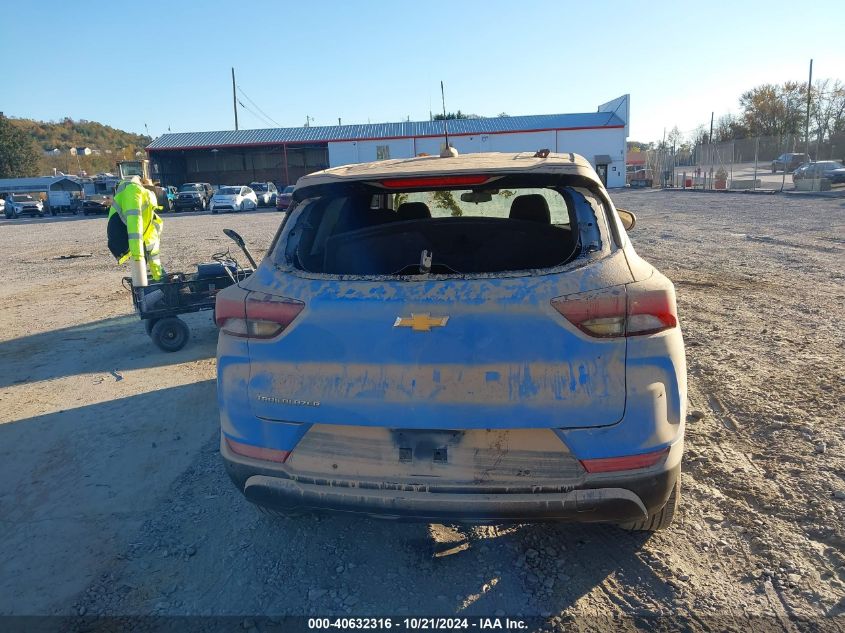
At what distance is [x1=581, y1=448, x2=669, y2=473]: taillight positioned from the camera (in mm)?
2301

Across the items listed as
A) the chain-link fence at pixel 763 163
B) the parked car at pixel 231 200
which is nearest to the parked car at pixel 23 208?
the parked car at pixel 231 200

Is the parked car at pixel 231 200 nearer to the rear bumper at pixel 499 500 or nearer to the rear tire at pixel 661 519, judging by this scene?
the rear bumper at pixel 499 500

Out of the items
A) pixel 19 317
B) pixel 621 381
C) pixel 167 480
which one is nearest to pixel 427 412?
pixel 621 381

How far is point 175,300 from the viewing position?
654cm

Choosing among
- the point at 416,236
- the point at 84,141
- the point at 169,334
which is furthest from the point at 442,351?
the point at 84,141

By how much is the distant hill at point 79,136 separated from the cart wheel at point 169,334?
5022 inches

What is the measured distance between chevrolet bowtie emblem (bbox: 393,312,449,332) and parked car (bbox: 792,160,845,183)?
108 ft

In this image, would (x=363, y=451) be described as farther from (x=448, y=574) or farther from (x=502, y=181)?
(x=502, y=181)

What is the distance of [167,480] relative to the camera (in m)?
3.82

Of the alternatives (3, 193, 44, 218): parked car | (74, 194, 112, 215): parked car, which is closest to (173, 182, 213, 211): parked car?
(74, 194, 112, 215): parked car

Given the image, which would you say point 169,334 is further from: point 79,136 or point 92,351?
point 79,136

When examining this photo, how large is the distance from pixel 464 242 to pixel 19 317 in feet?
25.5

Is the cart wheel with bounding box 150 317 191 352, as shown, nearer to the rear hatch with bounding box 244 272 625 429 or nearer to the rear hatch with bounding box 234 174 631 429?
the rear hatch with bounding box 234 174 631 429

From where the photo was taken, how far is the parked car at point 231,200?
117 feet
